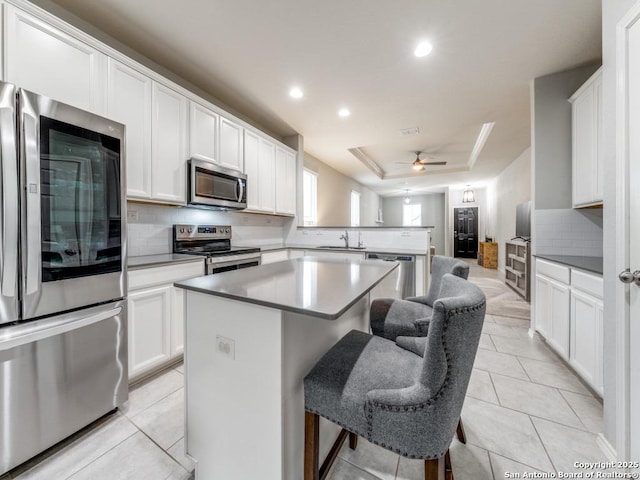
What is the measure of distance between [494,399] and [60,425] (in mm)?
2633

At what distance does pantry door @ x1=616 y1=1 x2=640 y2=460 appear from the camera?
110 centimetres

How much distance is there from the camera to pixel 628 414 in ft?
3.74

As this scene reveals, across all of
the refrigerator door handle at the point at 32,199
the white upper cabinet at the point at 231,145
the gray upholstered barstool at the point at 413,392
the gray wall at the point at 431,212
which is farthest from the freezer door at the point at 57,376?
the gray wall at the point at 431,212

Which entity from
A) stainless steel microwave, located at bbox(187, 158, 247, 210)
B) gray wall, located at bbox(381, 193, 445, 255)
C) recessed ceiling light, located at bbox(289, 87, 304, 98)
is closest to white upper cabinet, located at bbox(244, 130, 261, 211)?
stainless steel microwave, located at bbox(187, 158, 247, 210)

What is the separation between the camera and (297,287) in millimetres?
1050

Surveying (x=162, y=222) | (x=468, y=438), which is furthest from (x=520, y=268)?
(x=162, y=222)

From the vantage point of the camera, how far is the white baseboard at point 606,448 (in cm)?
125

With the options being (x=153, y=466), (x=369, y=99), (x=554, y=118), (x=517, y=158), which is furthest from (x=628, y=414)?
(x=517, y=158)

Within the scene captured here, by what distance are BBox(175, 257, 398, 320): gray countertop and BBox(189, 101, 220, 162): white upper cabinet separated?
5.75 ft

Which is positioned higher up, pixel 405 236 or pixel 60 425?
pixel 405 236

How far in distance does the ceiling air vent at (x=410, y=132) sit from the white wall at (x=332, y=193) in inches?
76.5

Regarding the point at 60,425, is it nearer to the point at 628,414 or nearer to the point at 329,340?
the point at 329,340

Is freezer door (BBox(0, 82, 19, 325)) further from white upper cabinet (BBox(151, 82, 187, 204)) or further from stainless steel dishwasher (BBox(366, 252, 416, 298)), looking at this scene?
stainless steel dishwasher (BBox(366, 252, 416, 298))

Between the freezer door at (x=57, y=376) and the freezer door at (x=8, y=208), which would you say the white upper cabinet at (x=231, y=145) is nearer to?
the freezer door at (x=8, y=208)
